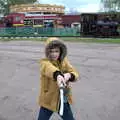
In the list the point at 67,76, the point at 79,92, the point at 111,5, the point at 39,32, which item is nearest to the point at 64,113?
the point at 67,76

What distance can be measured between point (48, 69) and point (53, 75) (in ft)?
0.41

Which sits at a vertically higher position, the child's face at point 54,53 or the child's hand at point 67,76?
the child's face at point 54,53

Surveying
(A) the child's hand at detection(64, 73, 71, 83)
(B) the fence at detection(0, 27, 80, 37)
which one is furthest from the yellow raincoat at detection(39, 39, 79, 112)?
(B) the fence at detection(0, 27, 80, 37)

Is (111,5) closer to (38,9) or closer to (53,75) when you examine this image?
(38,9)

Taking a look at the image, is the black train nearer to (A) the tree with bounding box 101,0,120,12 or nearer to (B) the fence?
(B) the fence

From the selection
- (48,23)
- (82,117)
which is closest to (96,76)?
(82,117)

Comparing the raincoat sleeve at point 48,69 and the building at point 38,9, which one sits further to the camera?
the building at point 38,9

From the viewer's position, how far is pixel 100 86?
11.4m

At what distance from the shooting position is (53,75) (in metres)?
4.42

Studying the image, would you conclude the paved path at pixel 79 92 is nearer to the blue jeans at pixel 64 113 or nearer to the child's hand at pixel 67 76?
the blue jeans at pixel 64 113

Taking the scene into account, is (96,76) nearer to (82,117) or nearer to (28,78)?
(28,78)

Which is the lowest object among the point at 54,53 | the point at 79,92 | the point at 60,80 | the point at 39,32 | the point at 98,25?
the point at 39,32

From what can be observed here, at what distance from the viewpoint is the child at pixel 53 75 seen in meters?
4.53

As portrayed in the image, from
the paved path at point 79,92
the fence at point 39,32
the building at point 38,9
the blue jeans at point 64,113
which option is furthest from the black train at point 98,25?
the blue jeans at point 64,113
